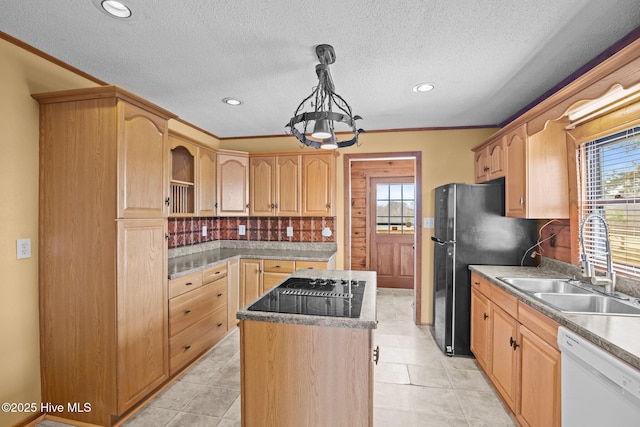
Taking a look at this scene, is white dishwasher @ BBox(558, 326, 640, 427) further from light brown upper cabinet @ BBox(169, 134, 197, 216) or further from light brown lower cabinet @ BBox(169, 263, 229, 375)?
light brown upper cabinet @ BBox(169, 134, 197, 216)

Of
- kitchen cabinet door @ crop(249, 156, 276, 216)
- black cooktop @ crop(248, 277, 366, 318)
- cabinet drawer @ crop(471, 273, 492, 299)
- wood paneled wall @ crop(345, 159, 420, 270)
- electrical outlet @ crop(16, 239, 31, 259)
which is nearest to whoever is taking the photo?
black cooktop @ crop(248, 277, 366, 318)

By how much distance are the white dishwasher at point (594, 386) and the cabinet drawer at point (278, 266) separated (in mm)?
2472

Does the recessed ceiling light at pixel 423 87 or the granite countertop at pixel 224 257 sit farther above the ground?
the recessed ceiling light at pixel 423 87

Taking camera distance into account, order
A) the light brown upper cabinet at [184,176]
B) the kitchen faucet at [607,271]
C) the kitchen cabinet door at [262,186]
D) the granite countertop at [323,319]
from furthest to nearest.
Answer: the kitchen cabinet door at [262,186]
the light brown upper cabinet at [184,176]
the kitchen faucet at [607,271]
the granite countertop at [323,319]

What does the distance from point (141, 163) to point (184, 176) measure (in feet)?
4.04

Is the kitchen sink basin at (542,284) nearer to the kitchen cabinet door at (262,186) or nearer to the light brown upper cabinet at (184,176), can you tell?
the kitchen cabinet door at (262,186)

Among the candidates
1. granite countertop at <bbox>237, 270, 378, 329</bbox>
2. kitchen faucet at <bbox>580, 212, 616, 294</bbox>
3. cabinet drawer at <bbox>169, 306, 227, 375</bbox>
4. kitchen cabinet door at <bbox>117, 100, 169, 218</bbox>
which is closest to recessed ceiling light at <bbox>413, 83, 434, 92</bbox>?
kitchen faucet at <bbox>580, 212, 616, 294</bbox>

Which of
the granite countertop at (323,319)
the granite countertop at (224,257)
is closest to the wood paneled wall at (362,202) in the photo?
the granite countertop at (224,257)

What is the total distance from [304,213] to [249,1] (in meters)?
2.43

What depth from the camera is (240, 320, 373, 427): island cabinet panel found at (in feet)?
4.38

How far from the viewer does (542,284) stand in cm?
213

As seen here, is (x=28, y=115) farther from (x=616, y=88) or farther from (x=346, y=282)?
(x=616, y=88)

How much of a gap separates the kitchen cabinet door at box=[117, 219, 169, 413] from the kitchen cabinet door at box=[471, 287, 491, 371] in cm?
258

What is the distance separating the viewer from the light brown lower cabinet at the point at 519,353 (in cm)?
152
